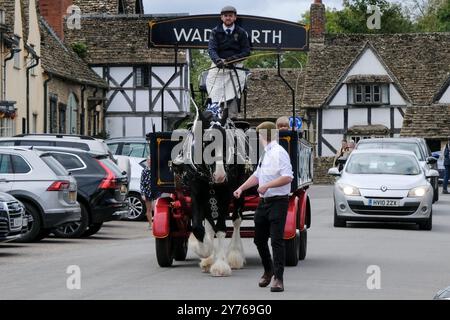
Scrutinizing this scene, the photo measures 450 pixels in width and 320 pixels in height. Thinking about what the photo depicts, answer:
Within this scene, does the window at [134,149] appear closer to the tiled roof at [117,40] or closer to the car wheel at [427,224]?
the car wheel at [427,224]

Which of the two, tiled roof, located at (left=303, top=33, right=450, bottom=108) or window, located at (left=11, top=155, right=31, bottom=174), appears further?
tiled roof, located at (left=303, top=33, right=450, bottom=108)

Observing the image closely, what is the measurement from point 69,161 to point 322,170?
1444 inches

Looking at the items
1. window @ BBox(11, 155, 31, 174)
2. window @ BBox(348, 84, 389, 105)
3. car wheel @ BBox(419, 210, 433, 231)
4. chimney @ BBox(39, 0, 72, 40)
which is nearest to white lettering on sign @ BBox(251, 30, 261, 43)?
window @ BBox(11, 155, 31, 174)

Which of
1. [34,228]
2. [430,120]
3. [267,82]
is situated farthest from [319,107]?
[34,228]

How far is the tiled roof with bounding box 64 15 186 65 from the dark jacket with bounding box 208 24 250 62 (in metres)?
49.5

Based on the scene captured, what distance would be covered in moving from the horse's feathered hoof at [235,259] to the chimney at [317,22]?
2404 inches

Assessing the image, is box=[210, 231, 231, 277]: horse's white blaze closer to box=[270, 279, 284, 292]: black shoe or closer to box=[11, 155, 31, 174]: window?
box=[270, 279, 284, 292]: black shoe

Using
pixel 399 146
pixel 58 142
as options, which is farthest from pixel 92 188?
pixel 399 146

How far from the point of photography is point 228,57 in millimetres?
17062

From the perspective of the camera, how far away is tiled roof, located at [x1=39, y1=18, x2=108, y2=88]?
173ft

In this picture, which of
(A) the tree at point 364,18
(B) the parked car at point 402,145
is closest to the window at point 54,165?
(B) the parked car at point 402,145

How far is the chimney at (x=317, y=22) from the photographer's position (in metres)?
76.9

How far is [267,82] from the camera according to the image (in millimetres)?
89812

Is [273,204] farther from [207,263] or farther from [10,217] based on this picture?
[10,217]
